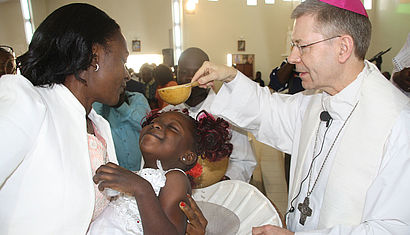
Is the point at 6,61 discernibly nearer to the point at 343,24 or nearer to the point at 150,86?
the point at 343,24

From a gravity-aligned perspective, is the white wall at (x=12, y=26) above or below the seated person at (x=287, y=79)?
above

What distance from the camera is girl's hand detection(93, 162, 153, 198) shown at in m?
1.20

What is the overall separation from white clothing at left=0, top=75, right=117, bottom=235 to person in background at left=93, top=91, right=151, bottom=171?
1.83 metres

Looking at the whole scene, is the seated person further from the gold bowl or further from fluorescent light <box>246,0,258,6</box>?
fluorescent light <box>246,0,258,6</box>

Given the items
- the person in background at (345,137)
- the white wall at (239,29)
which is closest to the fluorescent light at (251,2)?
the white wall at (239,29)

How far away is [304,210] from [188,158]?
743 millimetres

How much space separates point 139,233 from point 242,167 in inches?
66.4

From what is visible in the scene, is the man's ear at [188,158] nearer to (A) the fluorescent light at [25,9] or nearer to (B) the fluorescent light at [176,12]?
(A) the fluorescent light at [25,9]

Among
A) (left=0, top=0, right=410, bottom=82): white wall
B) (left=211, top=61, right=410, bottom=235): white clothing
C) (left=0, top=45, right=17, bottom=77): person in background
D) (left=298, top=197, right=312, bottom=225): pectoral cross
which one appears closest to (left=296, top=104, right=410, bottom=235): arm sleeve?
(left=211, top=61, right=410, bottom=235): white clothing

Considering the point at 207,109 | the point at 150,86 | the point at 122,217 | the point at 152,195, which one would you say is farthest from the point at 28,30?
the point at 152,195

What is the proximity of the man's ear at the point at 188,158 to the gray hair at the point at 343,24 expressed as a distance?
102 centimetres

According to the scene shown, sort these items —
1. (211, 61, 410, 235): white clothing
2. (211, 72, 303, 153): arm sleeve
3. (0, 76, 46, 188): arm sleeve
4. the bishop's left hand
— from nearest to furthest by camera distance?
(0, 76, 46, 188): arm sleeve, (211, 61, 410, 235): white clothing, the bishop's left hand, (211, 72, 303, 153): arm sleeve

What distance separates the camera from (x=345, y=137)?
1.62 meters

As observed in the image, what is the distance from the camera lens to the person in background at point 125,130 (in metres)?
3.08
